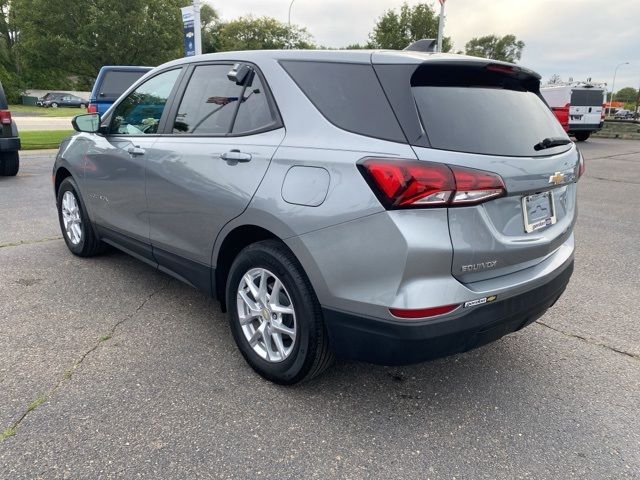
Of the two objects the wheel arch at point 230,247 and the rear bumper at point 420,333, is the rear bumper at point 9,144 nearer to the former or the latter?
the wheel arch at point 230,247

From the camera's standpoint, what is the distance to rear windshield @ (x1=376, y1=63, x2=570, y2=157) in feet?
7.21

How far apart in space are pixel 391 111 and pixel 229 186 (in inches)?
38.9

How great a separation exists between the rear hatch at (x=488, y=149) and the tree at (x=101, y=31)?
4328cm

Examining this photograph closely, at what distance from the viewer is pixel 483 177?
2.14 metres

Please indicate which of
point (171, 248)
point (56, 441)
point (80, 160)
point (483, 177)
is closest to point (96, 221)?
point (80, 160)

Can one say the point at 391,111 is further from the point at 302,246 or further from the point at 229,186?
the point at 229,186

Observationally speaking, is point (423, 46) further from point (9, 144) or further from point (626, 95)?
point (626, 95)

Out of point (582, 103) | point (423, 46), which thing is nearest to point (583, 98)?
point (582, 103)

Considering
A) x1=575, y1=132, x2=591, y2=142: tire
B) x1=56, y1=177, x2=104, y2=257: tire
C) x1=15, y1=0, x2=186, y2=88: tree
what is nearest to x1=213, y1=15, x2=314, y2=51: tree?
x1=15, y1=0, x2=186, y2=88: tree

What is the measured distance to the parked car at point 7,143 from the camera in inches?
356

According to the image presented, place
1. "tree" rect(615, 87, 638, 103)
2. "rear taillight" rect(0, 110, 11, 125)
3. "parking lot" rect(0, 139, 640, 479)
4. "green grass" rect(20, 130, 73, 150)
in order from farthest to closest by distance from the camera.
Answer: "tree" rect(615, 87, 638, 103), "green grass" rect(20, 130, 73, 150), "rear taillight" rect(0, 110, 11, 125), "parking lot" rect(0, 139, 640, 479)

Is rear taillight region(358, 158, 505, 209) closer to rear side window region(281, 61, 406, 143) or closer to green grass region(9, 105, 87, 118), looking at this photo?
rear side window region(281, 61, 406, 143)

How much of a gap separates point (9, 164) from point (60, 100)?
146 ft

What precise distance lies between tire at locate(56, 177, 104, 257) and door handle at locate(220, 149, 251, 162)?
2.27m
